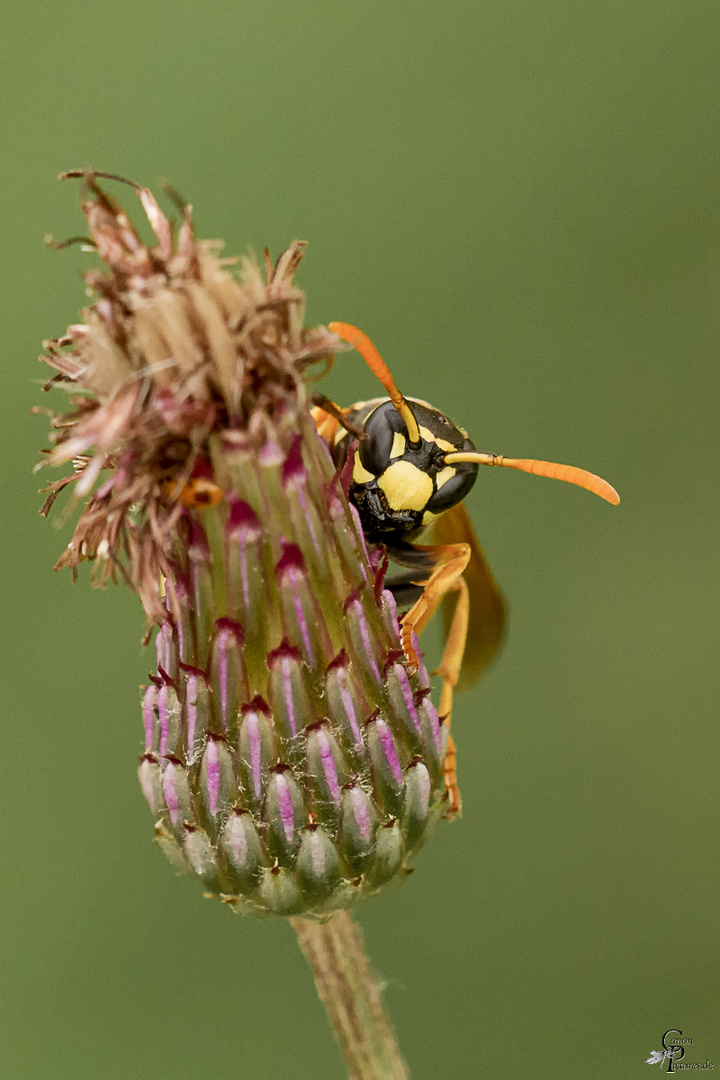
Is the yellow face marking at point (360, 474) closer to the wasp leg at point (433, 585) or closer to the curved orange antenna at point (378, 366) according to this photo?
the curved orange antenna at point (378, 366)

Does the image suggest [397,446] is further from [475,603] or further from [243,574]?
[475,603]

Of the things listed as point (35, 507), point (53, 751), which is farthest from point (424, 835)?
point (35, 507)

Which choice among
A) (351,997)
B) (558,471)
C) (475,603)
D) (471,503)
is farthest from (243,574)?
(471,503)

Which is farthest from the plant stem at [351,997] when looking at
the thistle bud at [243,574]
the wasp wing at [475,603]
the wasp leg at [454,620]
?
the wasp wing at [475,603]

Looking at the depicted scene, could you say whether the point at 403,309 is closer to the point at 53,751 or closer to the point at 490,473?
the point at 490,473

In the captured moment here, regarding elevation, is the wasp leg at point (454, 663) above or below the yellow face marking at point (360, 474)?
below

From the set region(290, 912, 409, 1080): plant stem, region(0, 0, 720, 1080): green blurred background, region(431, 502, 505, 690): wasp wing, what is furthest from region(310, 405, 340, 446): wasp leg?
region(0, 0, 720, 1080): green blurred background
